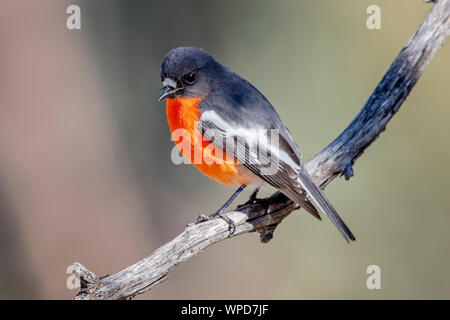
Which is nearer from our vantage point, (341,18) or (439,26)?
(439,26)

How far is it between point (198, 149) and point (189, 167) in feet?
12.7

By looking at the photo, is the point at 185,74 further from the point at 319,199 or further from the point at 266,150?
the point at 319,199

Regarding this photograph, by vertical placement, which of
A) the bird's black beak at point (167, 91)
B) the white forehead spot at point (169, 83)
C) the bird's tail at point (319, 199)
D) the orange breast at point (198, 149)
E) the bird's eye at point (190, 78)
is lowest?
the bird's tail at point (319, 199)

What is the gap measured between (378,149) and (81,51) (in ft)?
13.8

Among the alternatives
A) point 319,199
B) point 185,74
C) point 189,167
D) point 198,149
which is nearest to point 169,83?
point 185,74

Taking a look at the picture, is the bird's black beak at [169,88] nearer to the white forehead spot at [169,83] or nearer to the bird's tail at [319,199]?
the white forehead spot at [169,83]

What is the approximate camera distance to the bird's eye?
488 cm

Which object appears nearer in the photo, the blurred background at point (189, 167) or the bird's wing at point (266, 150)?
the bird's wing at point (266, 150)

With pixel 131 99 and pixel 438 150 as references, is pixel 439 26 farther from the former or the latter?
pixel 131 99

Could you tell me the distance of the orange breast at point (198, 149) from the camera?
4.57 m

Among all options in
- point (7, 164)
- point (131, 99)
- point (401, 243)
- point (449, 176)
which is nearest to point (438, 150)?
point (449, 176)

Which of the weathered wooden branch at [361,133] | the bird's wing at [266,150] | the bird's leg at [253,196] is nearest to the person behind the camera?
the bird's wing at [266,150]

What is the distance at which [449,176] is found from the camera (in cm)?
786

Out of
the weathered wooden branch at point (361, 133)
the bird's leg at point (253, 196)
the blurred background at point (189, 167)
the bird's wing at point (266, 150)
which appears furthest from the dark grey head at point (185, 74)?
the blurred background at point (189, 167)
